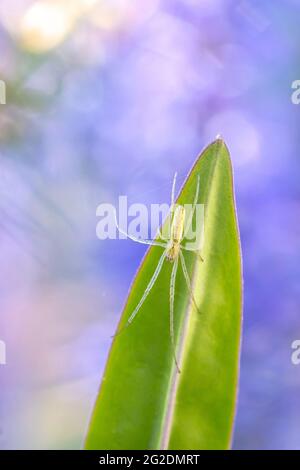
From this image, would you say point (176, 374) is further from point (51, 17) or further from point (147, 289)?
point (51, 17)

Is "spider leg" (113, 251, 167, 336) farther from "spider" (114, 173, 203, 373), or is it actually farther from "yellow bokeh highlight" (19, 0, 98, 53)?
"yellow bokeh highlight" (19, 0, 98, 53)

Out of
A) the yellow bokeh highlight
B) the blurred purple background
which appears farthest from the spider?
the yellow bokeh highlight

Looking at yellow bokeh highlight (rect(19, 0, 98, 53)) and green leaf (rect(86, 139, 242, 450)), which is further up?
yellow bokeh highlight (rect(19, 0, 98, 53))

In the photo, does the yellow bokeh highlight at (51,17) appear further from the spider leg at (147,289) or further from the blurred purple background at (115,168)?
the spider leg at (147,289)

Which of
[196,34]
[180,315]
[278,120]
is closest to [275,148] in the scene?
[278,120]

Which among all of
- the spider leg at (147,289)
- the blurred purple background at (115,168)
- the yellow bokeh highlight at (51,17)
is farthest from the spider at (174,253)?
the yellow bokeh highlight at (51,17)

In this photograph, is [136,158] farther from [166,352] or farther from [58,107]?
[166,352]
